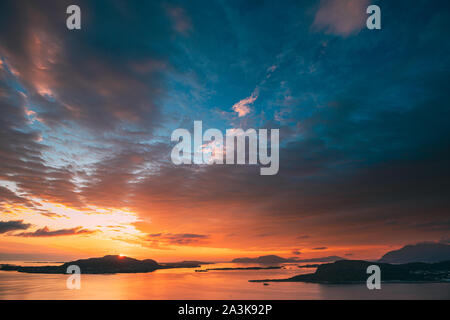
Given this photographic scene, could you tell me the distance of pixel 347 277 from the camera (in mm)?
197125
